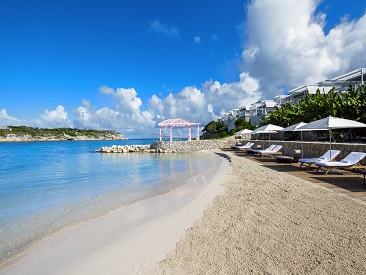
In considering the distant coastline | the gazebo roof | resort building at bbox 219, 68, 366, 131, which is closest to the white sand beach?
resort building at bbox 219, 68, 366, 131

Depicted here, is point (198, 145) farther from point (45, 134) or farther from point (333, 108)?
point (45, 134)

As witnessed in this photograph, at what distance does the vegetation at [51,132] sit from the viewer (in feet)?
438

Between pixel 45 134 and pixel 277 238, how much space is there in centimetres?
15383

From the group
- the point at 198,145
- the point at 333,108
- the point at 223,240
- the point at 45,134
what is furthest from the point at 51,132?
the point at 223,240

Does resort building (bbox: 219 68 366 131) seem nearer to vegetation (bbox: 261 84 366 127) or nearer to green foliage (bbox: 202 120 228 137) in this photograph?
vegetation (bbox: 261 84 366 127)

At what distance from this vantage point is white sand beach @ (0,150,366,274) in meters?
3.61

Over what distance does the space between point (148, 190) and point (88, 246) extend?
18.7 feet

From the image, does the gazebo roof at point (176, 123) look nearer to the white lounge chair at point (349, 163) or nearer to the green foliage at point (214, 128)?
the green foliage at point (214, 128)

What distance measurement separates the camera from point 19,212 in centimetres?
772

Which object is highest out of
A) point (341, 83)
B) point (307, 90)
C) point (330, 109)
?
point (341, 83)

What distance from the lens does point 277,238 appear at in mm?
4344

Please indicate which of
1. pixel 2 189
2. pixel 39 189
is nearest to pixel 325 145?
pixel 39 189

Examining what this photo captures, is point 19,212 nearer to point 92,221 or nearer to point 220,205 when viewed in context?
point 92,221

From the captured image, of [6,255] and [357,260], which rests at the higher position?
[357,260]
